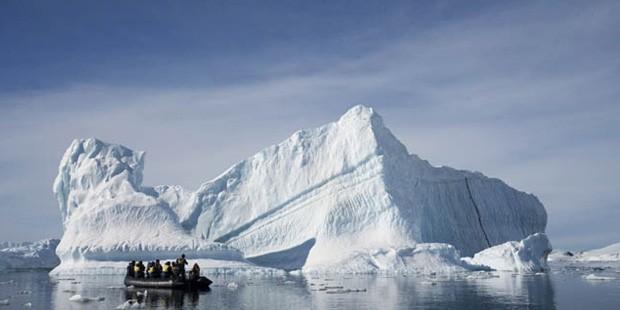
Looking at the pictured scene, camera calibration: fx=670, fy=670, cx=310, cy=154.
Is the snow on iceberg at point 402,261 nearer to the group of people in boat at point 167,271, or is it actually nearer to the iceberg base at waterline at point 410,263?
the iceberg base at waterline at point 410,263

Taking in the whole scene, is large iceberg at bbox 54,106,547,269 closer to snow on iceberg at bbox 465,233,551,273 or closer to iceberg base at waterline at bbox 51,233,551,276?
iceberg base at waterline at bbox 51,233,551,276

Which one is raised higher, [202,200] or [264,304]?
[202,200]

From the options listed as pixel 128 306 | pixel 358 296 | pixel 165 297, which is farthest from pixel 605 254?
pixel 128 306

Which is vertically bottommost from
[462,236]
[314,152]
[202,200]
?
[462,236]

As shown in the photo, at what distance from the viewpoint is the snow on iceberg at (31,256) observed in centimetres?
5278

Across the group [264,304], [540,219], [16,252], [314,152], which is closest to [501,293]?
[264,304]

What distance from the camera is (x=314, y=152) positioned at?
41.4m

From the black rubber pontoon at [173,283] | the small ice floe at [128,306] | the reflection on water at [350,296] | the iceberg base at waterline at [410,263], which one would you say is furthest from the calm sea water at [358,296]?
the iceberg base at waterline at [410,263]

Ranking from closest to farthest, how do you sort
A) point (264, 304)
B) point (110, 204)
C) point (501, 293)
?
point (264, 304)
point (501, 293)
point (110, 204)

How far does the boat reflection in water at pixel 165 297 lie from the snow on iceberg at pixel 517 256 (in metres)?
18.6

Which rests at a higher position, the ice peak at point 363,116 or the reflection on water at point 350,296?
the ice peak at point 363,116

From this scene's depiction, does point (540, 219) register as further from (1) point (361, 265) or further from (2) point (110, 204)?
(2) point (110, 204)

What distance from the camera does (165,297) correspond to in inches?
830

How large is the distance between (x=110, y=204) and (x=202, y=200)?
734 centimetres
